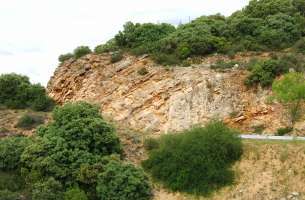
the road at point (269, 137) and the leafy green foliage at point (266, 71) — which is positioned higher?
the leafy green foliage at point (266, 71)

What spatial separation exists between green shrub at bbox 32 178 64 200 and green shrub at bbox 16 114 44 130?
26.9ft

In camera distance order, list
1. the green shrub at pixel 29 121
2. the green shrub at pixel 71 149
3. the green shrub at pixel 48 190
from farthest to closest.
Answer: the green shrub at pixel 29 121, the green shrub at pixel 71 149, the green shrub at pixel 48 190

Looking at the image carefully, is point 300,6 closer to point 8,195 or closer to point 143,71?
point 143,71

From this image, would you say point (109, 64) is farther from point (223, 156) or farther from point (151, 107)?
point (223, 156)

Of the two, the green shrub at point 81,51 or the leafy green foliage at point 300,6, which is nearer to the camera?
the green shrub at point 81,51

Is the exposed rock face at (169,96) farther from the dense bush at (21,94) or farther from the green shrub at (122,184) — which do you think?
the green shrub at (122,184)

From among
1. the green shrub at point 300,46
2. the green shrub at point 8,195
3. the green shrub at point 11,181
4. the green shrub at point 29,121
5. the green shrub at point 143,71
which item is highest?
the green shrub at point 300,46

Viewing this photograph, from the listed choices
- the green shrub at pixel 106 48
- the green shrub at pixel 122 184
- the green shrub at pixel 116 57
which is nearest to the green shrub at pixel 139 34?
the green shrub at pixel 106 48

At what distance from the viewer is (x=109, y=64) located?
144 feet

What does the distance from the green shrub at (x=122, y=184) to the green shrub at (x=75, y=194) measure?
3.63ft

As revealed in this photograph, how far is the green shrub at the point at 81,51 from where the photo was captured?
153 feet

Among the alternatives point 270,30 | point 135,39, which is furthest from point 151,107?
point 270,30

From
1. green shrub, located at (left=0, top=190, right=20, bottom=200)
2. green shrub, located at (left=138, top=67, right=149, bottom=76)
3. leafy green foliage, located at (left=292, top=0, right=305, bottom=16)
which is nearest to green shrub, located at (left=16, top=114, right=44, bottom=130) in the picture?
green shrub, located at (left=138, top=67, right=149, bottom=76)

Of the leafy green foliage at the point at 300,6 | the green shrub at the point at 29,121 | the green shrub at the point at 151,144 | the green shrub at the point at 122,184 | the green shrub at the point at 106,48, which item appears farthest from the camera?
the leafy green foliage at the point at 300,6
